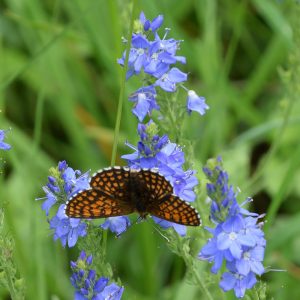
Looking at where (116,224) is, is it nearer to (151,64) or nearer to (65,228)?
(65,228)

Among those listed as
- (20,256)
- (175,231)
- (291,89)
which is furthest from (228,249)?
(20,256)

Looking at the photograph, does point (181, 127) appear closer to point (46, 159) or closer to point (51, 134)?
point (46, 159)

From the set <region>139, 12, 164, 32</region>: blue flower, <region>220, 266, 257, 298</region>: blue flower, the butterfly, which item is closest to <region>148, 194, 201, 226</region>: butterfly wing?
the butterfly

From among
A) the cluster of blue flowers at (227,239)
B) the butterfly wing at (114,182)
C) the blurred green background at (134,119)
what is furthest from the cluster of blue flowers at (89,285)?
the blurred green background at (134,119)

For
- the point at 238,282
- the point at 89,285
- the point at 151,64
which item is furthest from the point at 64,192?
the point at 238,282

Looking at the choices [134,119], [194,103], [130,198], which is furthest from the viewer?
[134,119]

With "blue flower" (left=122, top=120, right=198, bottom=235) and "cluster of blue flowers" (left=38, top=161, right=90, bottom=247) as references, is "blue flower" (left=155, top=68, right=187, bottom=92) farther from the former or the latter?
"cluster of blue flowers" (left=38, top=161, right=90, bottom=247)

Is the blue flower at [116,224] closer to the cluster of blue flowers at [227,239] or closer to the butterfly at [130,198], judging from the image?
the butterfly at [130,198]
